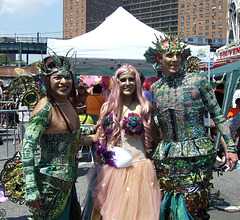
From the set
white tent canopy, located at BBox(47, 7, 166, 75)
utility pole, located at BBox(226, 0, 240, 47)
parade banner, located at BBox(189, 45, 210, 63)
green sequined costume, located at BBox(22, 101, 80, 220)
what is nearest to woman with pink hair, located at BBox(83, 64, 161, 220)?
green sequined costume, located at BBox(22, 101, 80, 220)

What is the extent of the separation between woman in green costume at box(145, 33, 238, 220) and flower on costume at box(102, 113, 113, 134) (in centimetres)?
50

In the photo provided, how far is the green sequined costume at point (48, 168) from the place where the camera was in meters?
2.18

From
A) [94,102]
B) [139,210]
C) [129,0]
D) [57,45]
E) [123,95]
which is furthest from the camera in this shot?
[129,0]

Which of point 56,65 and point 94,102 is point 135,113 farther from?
point 94,102

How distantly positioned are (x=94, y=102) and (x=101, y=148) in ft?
12.8

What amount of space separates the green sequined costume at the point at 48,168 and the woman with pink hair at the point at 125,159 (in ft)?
1.45

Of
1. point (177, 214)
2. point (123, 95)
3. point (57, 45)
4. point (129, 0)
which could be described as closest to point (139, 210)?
point (177, 214)

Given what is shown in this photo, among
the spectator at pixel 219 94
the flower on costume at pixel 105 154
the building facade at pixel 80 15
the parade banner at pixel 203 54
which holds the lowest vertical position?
the flower on costume at pixel 105 154

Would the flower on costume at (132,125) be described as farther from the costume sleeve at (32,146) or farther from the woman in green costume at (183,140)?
the costume sleeve at (32,146)

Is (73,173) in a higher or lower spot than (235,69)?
lower

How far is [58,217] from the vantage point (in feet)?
7.70

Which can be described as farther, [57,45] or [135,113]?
[57,45]

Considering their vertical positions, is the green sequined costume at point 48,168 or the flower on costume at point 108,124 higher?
the flower on costume at point 108,124

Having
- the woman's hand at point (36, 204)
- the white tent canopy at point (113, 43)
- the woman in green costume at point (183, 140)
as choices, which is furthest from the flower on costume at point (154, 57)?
the white tent canopy at point (113, 43)
